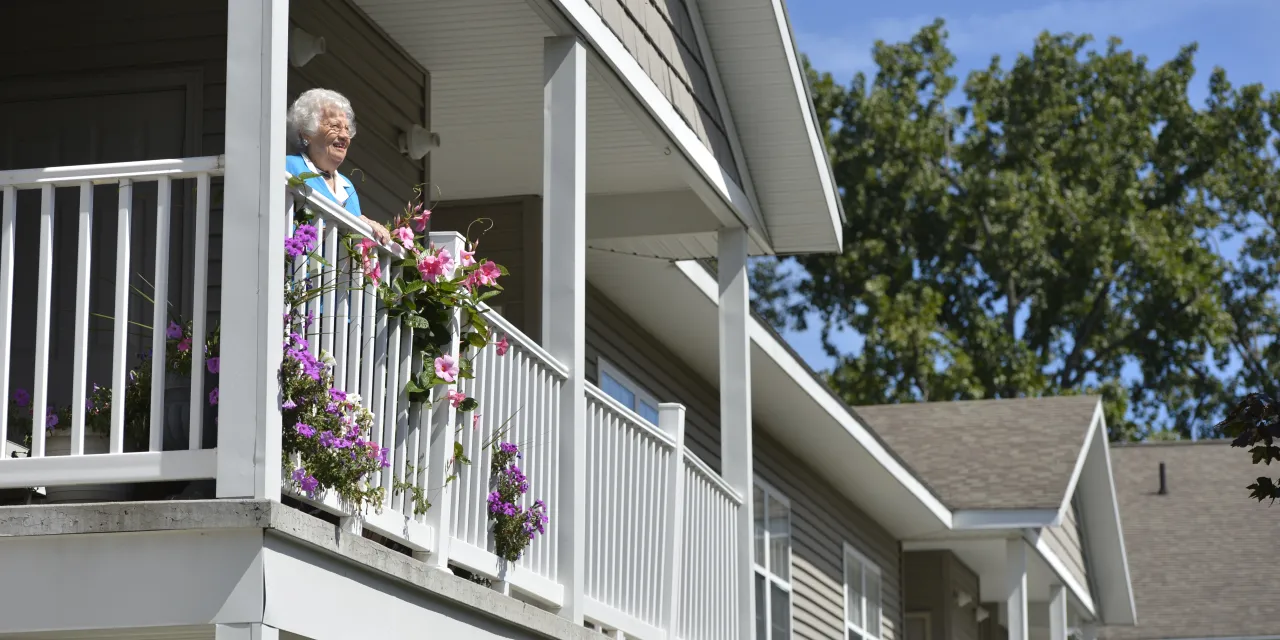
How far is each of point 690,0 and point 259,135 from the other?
5.92m

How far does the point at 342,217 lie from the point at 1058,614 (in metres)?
16.7

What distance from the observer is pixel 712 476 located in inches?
408

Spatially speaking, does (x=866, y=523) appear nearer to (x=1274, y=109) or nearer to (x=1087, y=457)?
→ (x=1087, y=457)

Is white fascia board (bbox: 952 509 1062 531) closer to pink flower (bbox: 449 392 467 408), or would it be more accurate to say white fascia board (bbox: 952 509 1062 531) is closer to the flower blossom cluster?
the flower blossom cluster

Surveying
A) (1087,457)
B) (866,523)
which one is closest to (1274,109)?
(1087,457)

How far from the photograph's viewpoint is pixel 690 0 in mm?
11039

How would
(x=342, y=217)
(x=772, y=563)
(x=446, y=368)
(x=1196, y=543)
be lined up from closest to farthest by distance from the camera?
(x=342, y=217) < (x=446, y=368) < (x=772, y=563) < (x=1196, y=543)

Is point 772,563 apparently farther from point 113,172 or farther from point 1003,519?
point 113,172

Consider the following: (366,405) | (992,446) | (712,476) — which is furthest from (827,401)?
(366,405)

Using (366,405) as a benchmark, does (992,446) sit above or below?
above

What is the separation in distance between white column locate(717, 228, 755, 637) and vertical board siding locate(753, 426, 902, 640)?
17.9ft

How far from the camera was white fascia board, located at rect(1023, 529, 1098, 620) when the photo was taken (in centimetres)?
1891

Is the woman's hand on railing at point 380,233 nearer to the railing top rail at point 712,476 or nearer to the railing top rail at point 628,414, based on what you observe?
the railing top rail at point 628,414

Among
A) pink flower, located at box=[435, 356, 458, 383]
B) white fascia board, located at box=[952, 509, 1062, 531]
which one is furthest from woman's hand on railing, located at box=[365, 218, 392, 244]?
white fascia board, located at box=[952, 509, 1062, 531]
